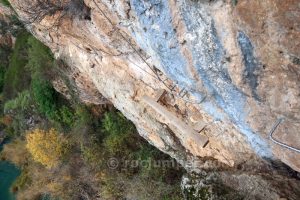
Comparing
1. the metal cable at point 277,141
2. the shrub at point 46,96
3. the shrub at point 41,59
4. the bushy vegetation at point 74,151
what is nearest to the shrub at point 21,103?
the bushy vegetation at point 74,151

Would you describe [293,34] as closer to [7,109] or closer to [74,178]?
[74,178]

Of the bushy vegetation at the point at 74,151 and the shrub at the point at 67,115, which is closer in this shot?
the bushy vegetation at the point at 74,151

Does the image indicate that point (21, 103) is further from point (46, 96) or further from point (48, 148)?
point (48, 148)

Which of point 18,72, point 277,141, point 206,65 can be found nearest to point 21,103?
point 18,72

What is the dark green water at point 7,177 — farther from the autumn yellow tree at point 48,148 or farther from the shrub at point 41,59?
the shrub at point 41,59

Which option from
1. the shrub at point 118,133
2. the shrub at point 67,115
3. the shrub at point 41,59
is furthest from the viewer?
the shrub at point 67,115

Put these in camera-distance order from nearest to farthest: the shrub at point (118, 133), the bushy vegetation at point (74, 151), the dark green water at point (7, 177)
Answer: the bushy vegetation at point (74, 151) < the shrub at point (118, 133) < the dark green water at point (7, 177)

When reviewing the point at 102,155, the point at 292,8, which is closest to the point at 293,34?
the point at 292,8

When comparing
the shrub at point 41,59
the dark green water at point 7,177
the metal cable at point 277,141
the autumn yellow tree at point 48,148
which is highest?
the metal cable at point 277,141
